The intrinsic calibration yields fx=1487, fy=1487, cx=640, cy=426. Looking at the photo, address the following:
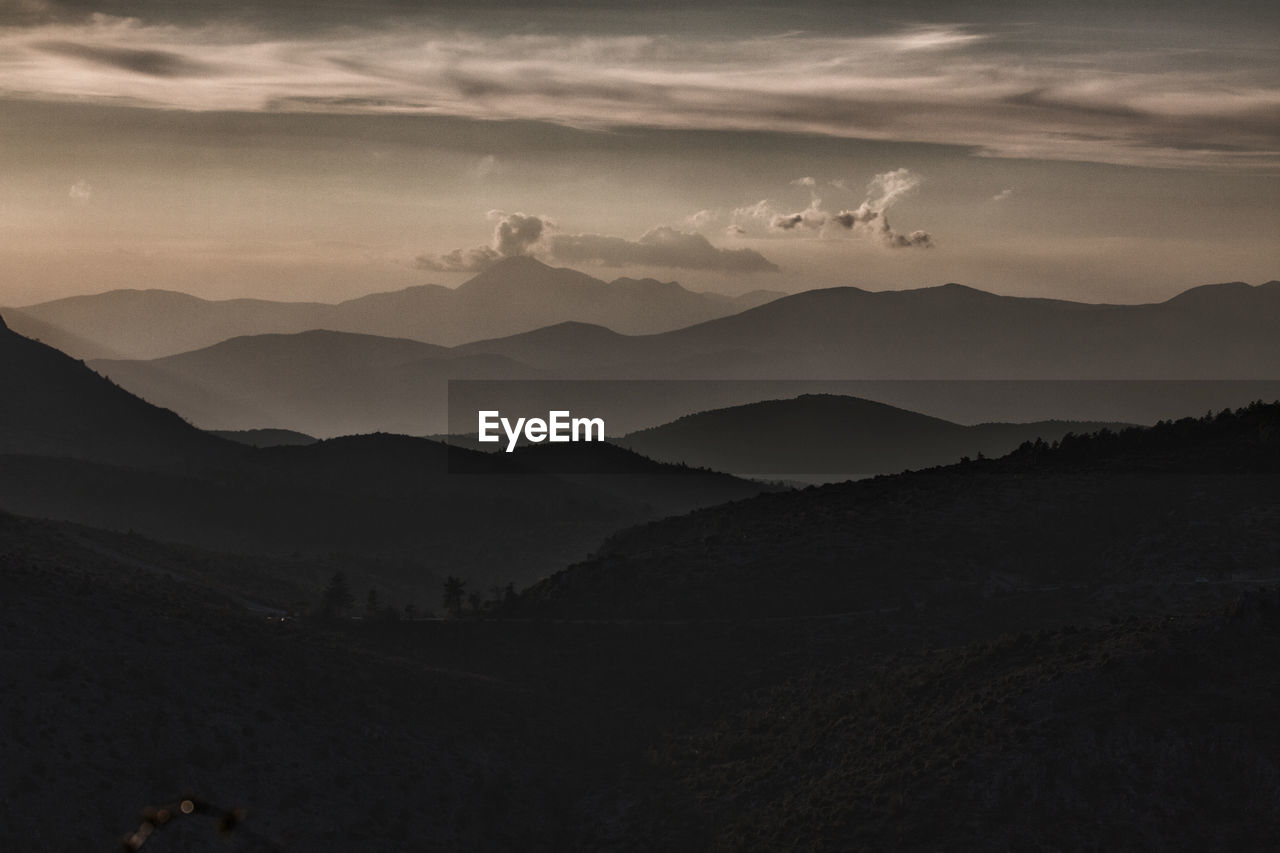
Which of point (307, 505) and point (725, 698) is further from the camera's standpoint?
point (307, 505)

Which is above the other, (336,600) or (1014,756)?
(1014,756)

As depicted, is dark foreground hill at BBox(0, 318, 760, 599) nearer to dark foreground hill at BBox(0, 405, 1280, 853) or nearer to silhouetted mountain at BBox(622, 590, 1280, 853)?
dark foreground hill at BBox(0, 405, 1280, 853)

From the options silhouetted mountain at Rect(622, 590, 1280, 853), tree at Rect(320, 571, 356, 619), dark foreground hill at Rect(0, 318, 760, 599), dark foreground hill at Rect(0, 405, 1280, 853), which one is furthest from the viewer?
dark foreground hill at Rect(0, 318, 760, 599)

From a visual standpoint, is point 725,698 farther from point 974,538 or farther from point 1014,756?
point 974,538

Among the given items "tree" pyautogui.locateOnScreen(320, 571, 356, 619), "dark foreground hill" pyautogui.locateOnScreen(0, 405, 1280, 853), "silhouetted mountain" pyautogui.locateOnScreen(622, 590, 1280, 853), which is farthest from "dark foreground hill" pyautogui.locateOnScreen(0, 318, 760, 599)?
"silhouetted mountain" pyautogui.locateOnScreen(622, 590, 1280, 853)

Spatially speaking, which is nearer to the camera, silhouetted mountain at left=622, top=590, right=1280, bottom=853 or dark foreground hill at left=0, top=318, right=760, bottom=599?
→ silhouetted mountain at left=622, top=590, right=1280, bottom=853

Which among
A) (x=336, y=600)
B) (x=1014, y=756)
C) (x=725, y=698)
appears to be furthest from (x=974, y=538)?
(x=336, y=600)

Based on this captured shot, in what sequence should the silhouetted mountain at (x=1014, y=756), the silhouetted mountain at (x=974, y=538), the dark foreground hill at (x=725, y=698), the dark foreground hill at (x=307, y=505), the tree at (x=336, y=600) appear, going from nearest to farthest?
1. the silhouetted mountain at (x=1014, y=756)
2. the dark foreground hill at (x=725, y=698)
3. the silhouetted mountain at (x=974, y=538)
4. the tree at (x=336, y=600)
5. the dark foreground hill at (x=307, y=505)

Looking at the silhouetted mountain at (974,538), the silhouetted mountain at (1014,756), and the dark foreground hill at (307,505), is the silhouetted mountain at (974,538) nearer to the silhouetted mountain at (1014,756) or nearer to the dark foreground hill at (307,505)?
the silhouetted mountain at (1014,756)

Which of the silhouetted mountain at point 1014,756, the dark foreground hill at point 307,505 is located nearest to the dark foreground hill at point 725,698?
the silhouetted mountain at point 1014,756

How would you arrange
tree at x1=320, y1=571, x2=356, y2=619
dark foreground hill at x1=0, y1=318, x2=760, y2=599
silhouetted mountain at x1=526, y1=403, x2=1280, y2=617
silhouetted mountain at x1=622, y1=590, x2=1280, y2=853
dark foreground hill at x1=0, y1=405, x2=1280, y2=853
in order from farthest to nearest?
1. dark foreground hill at x1=0, y1=318, x2=760, y2=599
2. tree at x1=320, y1=571, x2=356, y2=619
3. silhouetted mountain at x1=526, y1=403, x2=1280, y2=617
4. dark foreground hill at x1=0, y1=405, x2=1280, y2=853
5. silhouetted mountain at x1=622, y1=590, x2=1280, y2=853
